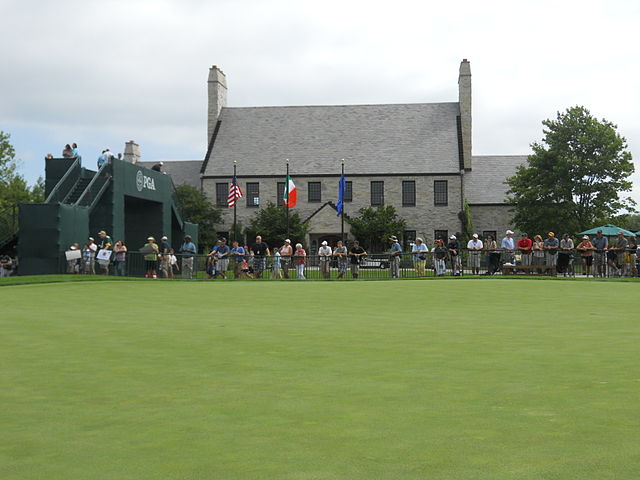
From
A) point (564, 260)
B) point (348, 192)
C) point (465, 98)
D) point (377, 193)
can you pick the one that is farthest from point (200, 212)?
point (564, 260)

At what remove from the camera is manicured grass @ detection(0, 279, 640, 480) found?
155 inches

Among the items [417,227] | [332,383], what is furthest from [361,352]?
[417,227]

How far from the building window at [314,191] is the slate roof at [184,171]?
31.3 feet

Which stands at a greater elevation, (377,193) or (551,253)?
(377,193)

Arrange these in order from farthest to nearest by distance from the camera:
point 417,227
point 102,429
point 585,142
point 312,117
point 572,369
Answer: point 312,117, point 417,227, point 585,142, point 572,369, point 102,429

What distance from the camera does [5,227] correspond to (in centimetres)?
3253

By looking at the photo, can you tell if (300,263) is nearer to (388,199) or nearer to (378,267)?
(378,267)

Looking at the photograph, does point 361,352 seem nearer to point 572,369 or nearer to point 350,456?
point 572,369

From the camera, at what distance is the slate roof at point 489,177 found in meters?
61.1

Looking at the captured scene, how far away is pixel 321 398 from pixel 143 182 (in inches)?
1231

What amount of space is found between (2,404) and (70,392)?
1.76 feet

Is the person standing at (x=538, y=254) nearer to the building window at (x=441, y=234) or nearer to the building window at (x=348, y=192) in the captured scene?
Answer: the building window at (x=441, y=234)

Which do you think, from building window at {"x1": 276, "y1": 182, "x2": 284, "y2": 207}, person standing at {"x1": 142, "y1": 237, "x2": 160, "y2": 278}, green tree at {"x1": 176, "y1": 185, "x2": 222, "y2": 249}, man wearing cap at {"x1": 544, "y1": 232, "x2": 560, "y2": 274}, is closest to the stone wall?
building window at {"x1": 276, "y1": 182, "x2": 284, "y2": 207}

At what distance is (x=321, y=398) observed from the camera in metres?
5.55
